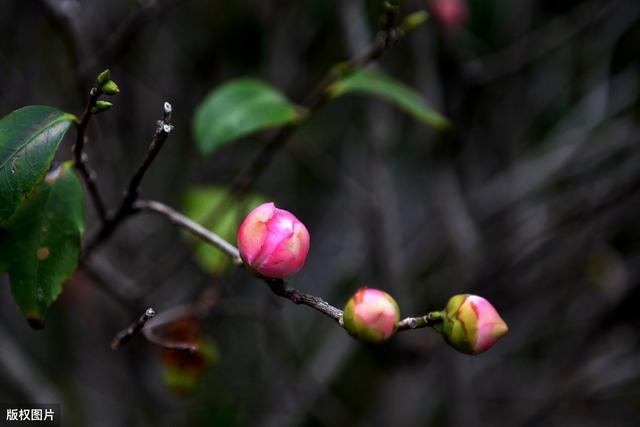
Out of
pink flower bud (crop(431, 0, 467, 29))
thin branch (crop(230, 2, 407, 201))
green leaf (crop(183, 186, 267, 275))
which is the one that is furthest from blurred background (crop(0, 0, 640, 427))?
thin branch (crop(230, 2, 407, 201))

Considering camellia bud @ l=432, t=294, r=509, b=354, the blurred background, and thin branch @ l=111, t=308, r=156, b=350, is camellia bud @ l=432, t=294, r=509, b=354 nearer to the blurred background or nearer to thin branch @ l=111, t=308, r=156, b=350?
thin branch @ l=111, t=308, r=156, b=350

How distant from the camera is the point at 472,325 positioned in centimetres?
49

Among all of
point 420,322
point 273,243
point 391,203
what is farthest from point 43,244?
point 391,203

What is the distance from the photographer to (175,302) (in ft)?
5.30

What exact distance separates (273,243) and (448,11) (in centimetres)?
103

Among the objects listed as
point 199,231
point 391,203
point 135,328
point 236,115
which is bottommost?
point 135,328

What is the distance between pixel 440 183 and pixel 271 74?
559mm

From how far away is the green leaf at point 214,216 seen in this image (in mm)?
1056

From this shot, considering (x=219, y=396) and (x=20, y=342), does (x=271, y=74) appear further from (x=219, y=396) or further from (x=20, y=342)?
(x=20, y=342)

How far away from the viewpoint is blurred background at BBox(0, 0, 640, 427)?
1499mm

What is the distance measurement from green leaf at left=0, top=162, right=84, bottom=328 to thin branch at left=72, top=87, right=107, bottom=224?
19 millimetres

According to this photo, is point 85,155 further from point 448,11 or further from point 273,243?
point 448,11

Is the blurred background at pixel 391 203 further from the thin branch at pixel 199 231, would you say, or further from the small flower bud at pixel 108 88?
the small flower bud at pixel 108 88

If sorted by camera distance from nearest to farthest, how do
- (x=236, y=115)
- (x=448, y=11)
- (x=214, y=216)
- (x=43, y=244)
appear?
1. (x=43, y=244)
2. (x=236, y=115)
3. (x=214, y=216)
4. (x=448, y=11)
